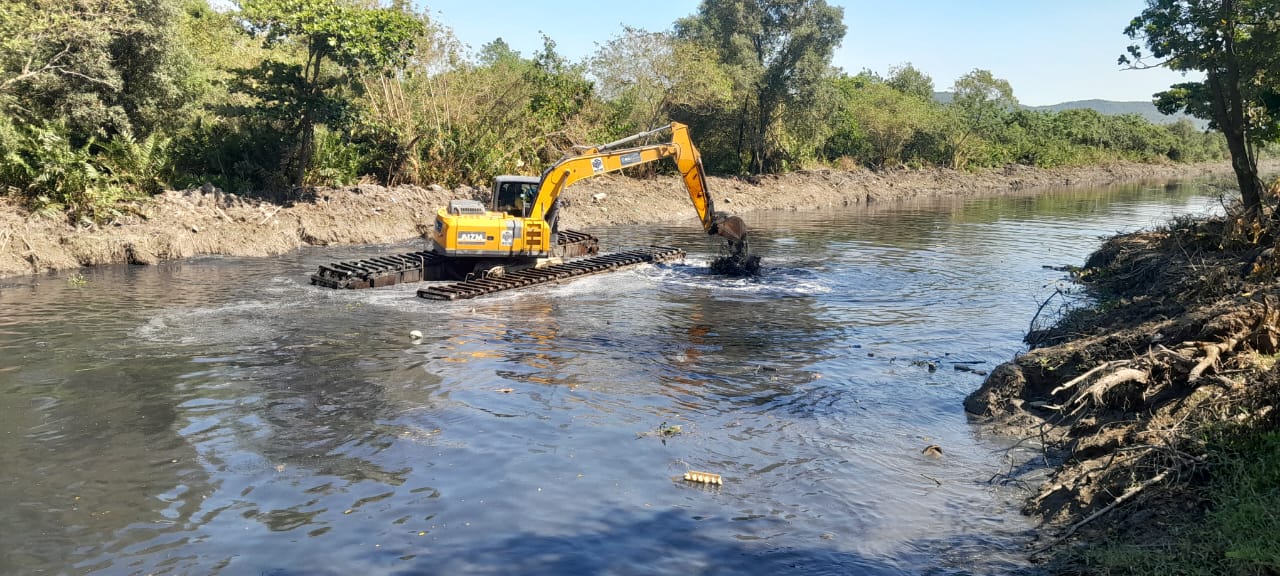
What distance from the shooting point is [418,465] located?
8.89 m

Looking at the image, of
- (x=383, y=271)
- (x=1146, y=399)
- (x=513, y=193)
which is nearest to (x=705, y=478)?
(x=1146, y=399)

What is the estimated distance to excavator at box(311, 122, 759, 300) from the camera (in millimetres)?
18641

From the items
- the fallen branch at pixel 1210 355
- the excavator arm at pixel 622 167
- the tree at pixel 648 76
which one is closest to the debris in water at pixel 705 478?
the fallen branch at pixel 1210 355

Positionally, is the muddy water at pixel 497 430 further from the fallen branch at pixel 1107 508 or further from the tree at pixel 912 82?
the tree at pixel 912 82

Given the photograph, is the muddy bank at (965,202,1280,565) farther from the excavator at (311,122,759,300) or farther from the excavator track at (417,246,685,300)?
the excavator track at (417,246,685,300)

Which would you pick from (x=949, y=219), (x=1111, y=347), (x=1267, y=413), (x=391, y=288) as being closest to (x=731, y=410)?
(x=1111, y=347)

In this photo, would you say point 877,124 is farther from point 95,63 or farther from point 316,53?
point 95,63

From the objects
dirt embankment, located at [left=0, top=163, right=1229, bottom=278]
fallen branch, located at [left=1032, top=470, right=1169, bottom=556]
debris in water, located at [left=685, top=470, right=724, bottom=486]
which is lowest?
debris in water, located at [left=685, top=470, right=724, bottom=486]

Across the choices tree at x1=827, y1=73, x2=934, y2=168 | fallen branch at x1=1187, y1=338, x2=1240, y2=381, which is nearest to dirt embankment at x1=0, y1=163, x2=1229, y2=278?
tree at x1=827, y1=73, x2=934, y2=168

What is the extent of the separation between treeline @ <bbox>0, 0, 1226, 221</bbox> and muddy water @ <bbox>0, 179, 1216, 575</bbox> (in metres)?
5.11

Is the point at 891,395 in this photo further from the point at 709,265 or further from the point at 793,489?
the point at 709,265

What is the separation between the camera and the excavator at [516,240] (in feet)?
61.2

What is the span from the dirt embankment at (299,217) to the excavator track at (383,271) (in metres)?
4.73

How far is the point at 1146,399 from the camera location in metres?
8.73
